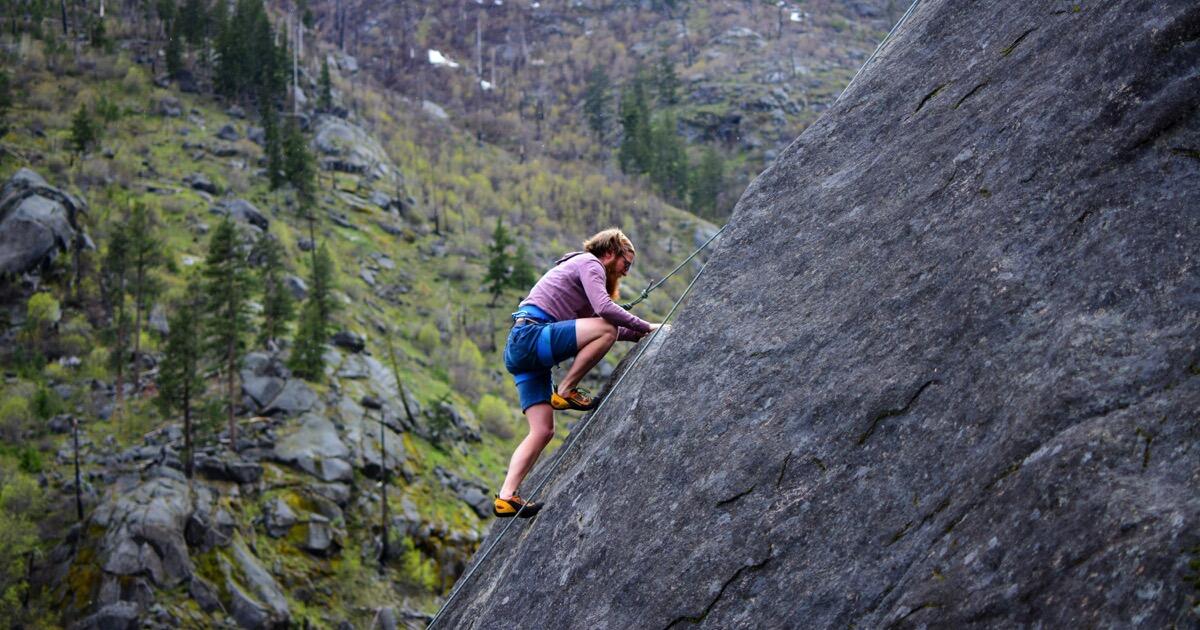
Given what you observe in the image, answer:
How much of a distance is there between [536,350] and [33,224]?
46.8m

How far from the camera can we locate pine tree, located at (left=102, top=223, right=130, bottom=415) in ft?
128

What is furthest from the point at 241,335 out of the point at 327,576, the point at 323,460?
the point at 327,576

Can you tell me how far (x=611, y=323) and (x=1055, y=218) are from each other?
3.20 metres

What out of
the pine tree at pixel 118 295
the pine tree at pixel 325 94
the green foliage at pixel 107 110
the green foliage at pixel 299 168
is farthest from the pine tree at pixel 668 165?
the pine tree at pixel 118 295

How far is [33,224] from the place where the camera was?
4497cm

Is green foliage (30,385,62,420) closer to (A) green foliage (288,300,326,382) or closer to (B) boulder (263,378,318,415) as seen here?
(B) boulder (263,378,318,415)

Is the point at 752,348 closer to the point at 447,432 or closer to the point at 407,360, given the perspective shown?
the point at 447,432

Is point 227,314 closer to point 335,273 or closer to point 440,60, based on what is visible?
point 335,273

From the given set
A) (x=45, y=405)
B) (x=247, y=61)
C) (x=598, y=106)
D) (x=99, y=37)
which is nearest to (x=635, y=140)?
(x=598, y=106)

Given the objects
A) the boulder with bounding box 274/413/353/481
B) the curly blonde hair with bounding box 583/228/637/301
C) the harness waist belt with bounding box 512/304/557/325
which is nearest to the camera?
the harness waist belt with bounding box 512/304/557/325

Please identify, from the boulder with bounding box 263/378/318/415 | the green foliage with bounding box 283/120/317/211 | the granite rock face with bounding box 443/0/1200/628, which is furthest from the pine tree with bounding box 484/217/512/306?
the granite rock face with bounding box 443/0/1200/628

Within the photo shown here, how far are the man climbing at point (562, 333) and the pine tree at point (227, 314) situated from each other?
Result: 32498mm

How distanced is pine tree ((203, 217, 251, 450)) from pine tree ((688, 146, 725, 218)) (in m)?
57.1

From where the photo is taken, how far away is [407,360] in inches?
1911
